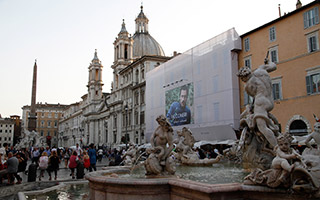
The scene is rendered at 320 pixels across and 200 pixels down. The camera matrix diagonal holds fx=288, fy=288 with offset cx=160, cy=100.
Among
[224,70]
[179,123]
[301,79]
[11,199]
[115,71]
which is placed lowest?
[11,199]

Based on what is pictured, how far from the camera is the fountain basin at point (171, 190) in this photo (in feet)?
12.1

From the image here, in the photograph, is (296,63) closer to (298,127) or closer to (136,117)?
(298,127)

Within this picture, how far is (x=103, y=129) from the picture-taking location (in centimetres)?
6022

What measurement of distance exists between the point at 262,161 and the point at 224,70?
65.1 ft

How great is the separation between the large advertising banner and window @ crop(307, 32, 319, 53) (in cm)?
1151

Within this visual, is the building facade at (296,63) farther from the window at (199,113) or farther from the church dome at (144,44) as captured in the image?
the church dome at (144,44)

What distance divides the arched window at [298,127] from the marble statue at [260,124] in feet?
48.7

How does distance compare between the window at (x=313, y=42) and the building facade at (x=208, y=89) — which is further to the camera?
the building facade at (x=208, y=89)

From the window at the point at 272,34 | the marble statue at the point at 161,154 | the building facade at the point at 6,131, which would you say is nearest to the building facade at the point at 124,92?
the window at the point at 272,34

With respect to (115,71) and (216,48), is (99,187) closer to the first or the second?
(216,48)

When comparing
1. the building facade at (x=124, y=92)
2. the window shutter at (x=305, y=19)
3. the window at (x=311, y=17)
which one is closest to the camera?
the window at (x=311, y=17)

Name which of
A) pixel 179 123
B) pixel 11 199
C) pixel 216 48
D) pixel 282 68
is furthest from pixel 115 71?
pixel 11 199

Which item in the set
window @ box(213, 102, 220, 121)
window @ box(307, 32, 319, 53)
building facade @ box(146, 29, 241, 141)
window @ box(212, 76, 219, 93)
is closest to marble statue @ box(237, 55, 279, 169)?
window @ box(307, 32, 319, 53)

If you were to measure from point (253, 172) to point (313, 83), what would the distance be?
18208 millimetres
